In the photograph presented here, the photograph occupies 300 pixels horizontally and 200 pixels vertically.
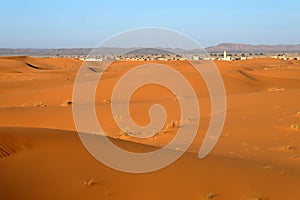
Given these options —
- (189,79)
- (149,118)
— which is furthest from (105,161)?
(189,79)

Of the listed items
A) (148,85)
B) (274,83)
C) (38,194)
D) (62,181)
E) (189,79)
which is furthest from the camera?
(274,83)

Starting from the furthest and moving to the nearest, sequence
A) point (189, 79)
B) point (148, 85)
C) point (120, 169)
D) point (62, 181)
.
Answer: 1. point (189, 79)
2. point (148, 85)
3. point (120, 169)
4. point (62, 181)

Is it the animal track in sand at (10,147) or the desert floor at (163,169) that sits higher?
the animal track in sand at (10,147)

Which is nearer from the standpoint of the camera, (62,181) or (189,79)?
(62,181)

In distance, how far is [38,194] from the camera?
19.5 ft

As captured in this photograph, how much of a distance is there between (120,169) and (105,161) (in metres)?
0.33

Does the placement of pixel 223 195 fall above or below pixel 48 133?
below

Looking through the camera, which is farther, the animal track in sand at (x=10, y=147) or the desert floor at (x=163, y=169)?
the animal track in sand at (x=10, y=147)

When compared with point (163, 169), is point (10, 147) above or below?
above

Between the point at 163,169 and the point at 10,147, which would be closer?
the point at 10,147

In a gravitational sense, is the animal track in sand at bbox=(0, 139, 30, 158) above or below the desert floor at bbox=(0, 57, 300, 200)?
above

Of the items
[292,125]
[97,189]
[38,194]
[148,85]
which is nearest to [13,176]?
[38,194]

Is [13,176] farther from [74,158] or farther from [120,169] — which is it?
[120,169]

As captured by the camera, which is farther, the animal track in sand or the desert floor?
the animal track in sand
